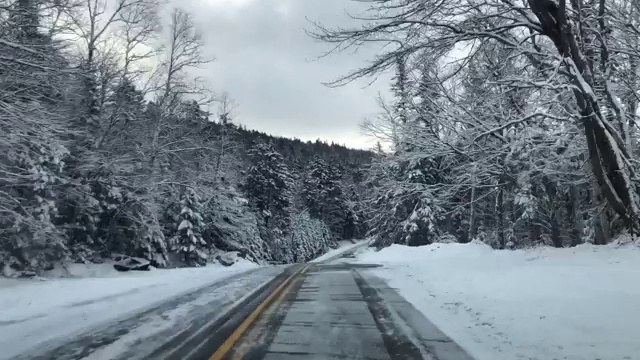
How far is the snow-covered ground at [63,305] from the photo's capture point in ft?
23.2

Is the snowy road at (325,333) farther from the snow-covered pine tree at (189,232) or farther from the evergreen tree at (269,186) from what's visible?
the evergreen tree at (269,186)

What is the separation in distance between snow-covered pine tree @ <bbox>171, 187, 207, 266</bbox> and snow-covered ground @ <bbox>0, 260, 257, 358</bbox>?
12770mm

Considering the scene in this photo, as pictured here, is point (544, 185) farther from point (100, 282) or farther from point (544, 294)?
point (100, 282)

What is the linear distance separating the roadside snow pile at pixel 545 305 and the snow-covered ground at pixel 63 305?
5.50 m

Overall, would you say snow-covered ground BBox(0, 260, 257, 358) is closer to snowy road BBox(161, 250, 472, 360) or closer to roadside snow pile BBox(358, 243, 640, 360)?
snowy road BBox(161, 250, 472, 360)

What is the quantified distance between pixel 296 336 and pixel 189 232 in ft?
75.4

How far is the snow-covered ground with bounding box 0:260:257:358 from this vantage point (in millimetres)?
7059

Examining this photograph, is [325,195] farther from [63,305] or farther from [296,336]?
[296,336]

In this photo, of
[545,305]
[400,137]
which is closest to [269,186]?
[400,137]

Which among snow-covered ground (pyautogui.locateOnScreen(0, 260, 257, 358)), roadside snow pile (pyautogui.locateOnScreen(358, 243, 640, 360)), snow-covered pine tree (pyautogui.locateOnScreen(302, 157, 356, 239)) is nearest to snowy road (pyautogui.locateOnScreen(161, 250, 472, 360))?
roadside snow pile (pyautogui.locateOnScreen(358, 243, 640, 360))

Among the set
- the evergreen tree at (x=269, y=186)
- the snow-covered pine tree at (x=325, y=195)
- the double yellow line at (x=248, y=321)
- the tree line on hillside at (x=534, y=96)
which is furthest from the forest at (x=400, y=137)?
the snow-covered pine tree at (x=325, y=195)

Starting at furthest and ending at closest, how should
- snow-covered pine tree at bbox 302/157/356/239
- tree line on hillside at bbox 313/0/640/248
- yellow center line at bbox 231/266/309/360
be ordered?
snow-covered pine tree at bbox 302/157/356/239 < tree line on hillside at bbox 313/0/640/248 < yellow center line at bbox 231/266/309/360

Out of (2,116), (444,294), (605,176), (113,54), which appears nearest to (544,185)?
(605,176)

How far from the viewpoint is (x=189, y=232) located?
1126 inches
